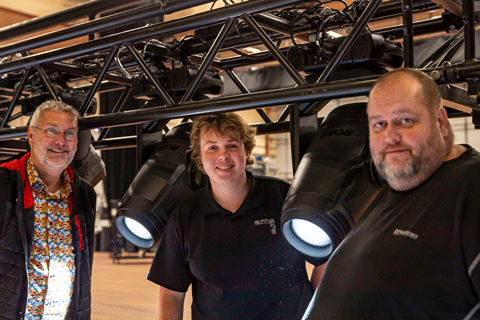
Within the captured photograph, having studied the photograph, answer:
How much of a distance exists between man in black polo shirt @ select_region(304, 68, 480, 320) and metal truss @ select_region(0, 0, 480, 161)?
0.23 metres

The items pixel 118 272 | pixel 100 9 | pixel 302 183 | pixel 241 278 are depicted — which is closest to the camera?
pixel 302 183

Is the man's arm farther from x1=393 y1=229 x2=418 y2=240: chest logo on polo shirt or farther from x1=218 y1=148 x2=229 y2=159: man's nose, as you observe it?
x1=393 y1=229 x2=418 y2=240: chest logo on polo shirt

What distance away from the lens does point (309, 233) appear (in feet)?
5.65

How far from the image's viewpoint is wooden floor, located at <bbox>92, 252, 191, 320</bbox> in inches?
235

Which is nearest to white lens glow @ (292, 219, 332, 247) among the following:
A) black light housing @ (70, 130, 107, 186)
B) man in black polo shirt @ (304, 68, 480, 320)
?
man in black polo shirt @ (304, 68, 480, 320)

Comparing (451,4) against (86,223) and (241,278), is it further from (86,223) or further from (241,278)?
(86,223)

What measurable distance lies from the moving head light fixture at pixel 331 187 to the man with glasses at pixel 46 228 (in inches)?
41.1

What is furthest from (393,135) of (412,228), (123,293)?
(123,293)

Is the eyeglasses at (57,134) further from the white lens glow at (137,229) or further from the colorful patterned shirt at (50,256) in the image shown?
the white lens glow at (137,229)

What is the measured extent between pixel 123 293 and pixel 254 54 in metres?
5.44

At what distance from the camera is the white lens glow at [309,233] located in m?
1.70

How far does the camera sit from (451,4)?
1677 millimetres

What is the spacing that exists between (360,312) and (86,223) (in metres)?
1.51

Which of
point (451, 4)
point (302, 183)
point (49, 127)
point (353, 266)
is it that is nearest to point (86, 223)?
point (49, 127)
